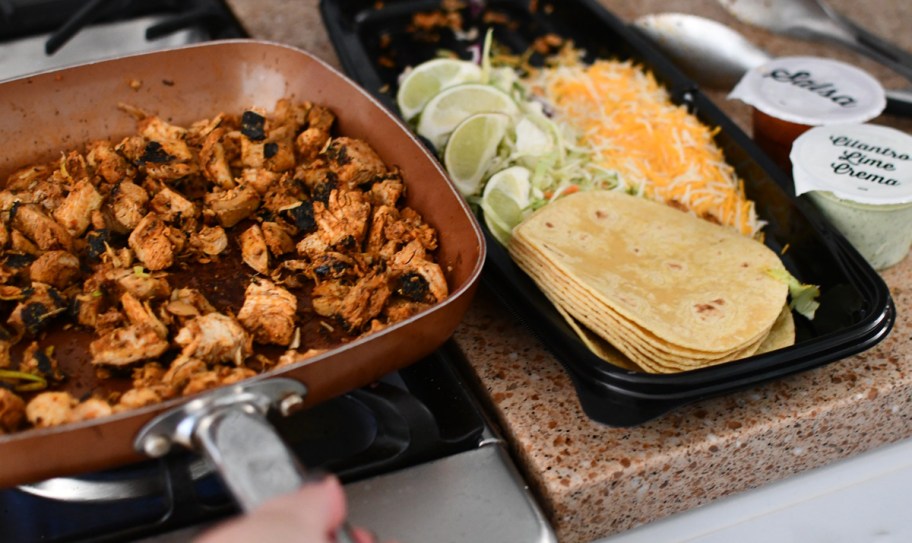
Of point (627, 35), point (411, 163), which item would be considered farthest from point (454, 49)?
point (411, 163)

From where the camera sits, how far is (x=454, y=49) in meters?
2.32

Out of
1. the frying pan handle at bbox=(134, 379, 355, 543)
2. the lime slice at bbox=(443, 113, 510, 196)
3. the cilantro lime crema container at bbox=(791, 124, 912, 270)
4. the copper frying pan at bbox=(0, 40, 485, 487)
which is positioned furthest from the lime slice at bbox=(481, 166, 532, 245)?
the frying pan handle at bbox=(134, 379, 355, 543)

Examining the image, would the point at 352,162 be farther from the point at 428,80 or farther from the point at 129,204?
the point at 428,80

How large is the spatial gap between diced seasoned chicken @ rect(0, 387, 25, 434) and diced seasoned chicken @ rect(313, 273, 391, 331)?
0.46 meters

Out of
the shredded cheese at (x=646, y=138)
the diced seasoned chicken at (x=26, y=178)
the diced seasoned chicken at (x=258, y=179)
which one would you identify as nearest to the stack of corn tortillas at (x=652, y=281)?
the shredded cheese at (x=646, y=138)

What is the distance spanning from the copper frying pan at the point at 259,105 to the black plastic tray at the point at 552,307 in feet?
0.53

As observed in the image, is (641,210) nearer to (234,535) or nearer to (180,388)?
(180,388)

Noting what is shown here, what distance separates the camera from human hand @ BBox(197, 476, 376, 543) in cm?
79

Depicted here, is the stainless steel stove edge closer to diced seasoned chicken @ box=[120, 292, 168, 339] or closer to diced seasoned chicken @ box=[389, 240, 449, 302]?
diced seasoned chicken @ box=[389, 240, 449, 302]

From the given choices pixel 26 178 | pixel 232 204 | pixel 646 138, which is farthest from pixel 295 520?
pixel 646 138

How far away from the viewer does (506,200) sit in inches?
66.8

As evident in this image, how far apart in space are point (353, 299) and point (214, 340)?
0.74 ft

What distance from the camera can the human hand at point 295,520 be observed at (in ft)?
2.59

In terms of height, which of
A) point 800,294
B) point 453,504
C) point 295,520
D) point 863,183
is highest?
point 295,520
